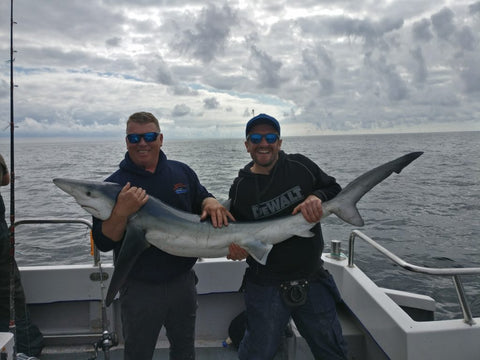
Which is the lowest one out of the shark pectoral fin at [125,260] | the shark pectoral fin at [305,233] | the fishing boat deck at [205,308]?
the fishing boat deck at [205,308]

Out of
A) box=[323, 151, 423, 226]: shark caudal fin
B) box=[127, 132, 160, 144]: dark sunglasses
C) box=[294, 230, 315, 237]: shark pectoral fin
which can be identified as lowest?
box=[294, 230, 315, 237]: shark pectoral fin

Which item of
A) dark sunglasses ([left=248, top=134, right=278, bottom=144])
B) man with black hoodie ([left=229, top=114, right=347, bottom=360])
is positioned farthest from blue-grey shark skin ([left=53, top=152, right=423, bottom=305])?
dark sunglasses ([left=248, top=134, right=278, bottom=144])

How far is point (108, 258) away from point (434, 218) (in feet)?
41.3

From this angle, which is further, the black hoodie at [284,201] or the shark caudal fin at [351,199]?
the black hoodie at [284,201]

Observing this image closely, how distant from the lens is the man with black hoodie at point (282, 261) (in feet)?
9.61

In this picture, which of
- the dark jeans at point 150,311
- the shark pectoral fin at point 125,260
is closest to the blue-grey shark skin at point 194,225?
the shark pectoral fin at point 125,260

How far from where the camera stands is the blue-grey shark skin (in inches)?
104

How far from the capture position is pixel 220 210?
2.92m

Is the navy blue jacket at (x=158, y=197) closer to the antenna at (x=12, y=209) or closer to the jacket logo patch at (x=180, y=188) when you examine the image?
the jacket logo patch at (x=180, y=188)

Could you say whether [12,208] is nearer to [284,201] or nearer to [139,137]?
[139,137]

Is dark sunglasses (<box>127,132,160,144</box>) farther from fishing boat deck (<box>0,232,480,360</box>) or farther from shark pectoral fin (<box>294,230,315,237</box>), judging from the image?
fishing boat deck (<box>0,232,480,360</box>)

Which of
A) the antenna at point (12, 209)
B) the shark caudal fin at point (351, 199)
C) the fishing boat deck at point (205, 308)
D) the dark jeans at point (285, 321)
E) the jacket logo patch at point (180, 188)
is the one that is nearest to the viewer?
the shark caudal fin at point (351, 199)

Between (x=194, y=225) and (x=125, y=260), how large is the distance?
574 mm

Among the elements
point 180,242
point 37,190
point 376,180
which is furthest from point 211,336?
point 37,190
